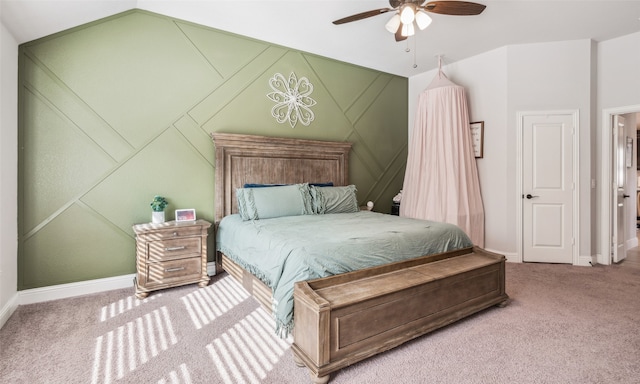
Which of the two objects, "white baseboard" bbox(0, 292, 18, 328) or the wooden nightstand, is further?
the wooden nightstand

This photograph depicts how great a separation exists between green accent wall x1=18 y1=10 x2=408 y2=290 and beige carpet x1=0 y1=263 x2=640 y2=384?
1.77 feet

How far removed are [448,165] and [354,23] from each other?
2.16m

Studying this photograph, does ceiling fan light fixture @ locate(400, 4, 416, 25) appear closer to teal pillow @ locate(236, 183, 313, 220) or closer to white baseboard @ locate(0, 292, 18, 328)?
teal pillow @ locate(236, 183, 313, 220)

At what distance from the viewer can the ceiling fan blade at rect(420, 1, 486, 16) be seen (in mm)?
2516

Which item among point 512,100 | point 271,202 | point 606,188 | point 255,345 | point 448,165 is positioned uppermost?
point 512,100

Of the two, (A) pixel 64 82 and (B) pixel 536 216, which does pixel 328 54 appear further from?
(B) pixel 536 216

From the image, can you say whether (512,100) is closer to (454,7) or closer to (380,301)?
(454,7)

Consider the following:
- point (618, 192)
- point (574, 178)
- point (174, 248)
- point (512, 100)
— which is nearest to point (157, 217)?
point (174, 248)

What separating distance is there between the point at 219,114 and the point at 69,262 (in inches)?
81.7

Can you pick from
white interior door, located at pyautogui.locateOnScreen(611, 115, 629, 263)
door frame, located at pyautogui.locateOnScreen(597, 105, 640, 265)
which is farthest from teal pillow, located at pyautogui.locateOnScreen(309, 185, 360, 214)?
white interior door, located at pyautogui.locateOnScreen(611, 115, 629, 263)

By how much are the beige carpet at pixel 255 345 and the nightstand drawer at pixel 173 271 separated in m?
0.15

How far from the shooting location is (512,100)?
162 inches

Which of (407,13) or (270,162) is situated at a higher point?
(407,13)

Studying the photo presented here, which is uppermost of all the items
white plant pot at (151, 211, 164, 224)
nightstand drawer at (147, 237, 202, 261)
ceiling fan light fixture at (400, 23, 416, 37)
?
ceiling fan light fixture at (400, 23, 416, 37)
